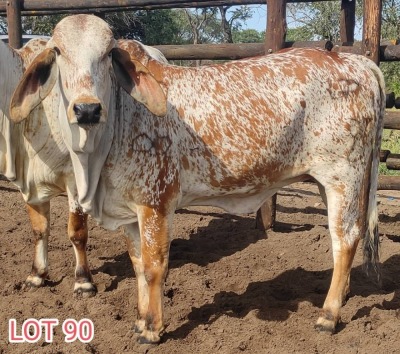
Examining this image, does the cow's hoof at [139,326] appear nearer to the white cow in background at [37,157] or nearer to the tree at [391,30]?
the white cow in background at [37,157]

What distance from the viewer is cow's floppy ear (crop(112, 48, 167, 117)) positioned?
3.28 metres

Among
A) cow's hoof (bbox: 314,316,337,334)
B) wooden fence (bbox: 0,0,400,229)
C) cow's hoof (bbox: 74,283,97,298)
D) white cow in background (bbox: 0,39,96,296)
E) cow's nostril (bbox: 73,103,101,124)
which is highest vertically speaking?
wooden fence (bbox: 0,0,400,229)

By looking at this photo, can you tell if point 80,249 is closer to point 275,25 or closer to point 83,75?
point 83,75

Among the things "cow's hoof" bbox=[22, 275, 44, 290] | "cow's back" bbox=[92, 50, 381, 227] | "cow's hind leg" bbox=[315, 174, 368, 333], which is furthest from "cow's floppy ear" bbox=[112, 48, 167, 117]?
"cow's hoof" bbox=[22, 275, 44, 290]

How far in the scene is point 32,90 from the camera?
3318mm

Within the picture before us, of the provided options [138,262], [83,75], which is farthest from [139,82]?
[138,262]

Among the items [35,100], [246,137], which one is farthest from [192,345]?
[35,100]

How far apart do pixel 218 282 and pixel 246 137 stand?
126 cm

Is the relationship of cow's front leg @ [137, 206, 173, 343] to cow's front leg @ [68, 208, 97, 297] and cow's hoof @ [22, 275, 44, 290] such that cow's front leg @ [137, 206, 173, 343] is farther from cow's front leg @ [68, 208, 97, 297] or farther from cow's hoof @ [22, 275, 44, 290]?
cow's hoof @ [22, 275, 44, 290]

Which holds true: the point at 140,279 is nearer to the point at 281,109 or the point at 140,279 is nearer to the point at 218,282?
the point at 218,282

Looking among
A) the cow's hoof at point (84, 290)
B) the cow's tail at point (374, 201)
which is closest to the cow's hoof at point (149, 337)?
the cow's hoof at point (84, 290)

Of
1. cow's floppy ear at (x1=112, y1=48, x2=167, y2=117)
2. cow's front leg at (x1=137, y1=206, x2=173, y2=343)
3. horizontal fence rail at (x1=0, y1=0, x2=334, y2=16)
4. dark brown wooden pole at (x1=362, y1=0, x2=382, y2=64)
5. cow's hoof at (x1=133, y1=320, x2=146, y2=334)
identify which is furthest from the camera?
horizontal fence rail at (x1=0, y1=0, x2=334, y2=16)

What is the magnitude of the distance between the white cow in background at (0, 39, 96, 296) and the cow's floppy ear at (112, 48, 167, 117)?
797mm

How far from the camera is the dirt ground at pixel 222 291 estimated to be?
356cm
